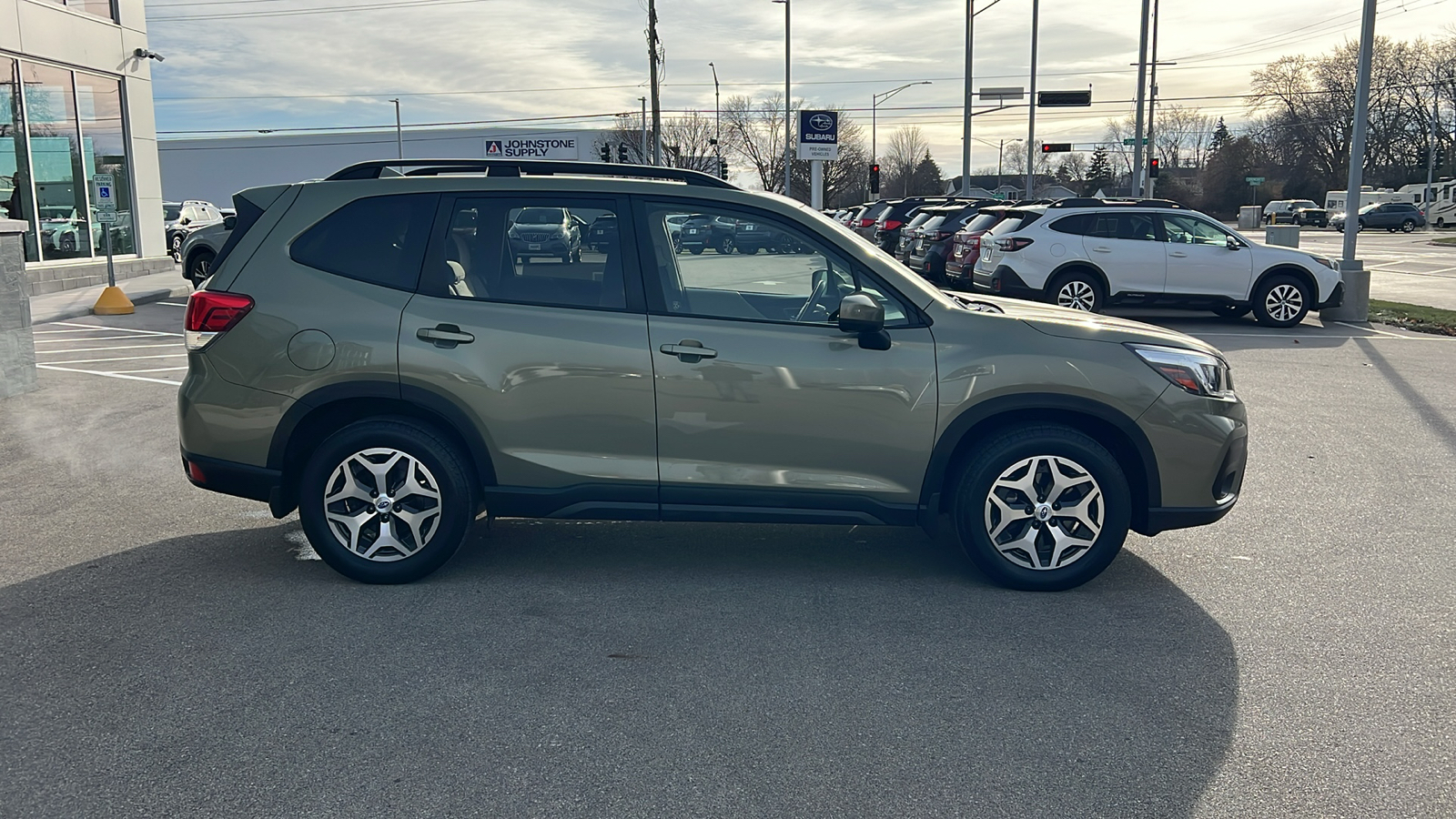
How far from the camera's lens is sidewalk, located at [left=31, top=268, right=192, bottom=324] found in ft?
56.3

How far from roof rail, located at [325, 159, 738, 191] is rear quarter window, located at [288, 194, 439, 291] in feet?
0.71

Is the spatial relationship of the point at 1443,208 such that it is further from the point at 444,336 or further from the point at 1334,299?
the point at 444,336

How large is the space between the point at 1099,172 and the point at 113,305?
103 metres

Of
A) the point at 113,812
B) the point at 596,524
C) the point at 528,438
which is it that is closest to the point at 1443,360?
the point at 596,524

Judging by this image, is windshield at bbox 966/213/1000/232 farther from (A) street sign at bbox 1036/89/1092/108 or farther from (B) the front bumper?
(A) street sign at bbox 1036/89/1092/108

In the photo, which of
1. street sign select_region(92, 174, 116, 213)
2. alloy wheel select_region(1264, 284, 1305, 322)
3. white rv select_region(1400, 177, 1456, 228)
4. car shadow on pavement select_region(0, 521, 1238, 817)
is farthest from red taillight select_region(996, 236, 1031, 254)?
white rv select_region(1400, 177, 1456, 228)

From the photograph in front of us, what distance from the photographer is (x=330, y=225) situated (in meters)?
5.27

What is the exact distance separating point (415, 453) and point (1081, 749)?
2.96 m

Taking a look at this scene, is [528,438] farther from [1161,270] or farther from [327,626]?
[1161,270]

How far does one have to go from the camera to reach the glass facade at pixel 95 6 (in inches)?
859

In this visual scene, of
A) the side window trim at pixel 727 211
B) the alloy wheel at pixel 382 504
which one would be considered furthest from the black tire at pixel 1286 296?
the alloy wheel at pixel 382 504

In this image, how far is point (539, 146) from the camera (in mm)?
71188

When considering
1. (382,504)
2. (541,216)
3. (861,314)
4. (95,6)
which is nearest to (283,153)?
(95,6)

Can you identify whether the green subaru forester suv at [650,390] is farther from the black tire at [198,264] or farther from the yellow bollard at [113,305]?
the black tire at [198,264]
